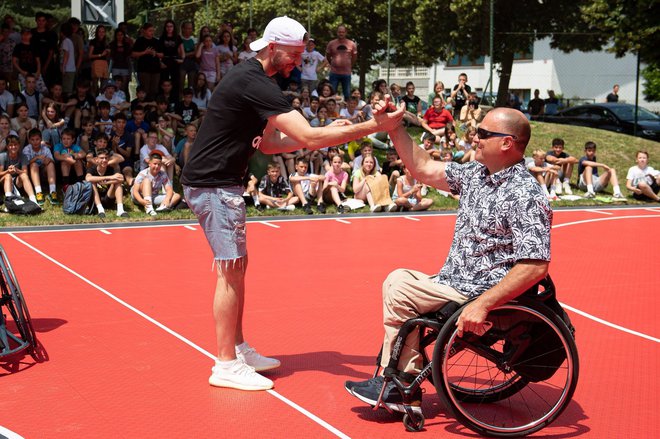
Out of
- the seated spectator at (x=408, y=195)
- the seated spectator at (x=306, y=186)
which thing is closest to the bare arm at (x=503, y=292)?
the seated spectator at (x=306, y=186)

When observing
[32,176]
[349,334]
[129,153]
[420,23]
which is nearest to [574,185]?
[129,153]

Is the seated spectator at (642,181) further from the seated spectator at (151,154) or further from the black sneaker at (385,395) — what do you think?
the black sneaker at (385,395)

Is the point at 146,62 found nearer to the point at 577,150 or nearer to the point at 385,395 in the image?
the point at 577,150

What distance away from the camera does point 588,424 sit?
5078 millimetres

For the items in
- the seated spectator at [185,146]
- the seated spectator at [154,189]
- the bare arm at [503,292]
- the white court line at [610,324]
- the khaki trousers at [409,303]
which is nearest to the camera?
the bare arm at [503,292]

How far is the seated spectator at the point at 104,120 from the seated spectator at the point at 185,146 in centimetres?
129

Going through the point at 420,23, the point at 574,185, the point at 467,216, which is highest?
the point at 420,23

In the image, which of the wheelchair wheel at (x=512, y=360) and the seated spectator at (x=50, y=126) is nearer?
the wheelchair wheel at (x=512, y=360)

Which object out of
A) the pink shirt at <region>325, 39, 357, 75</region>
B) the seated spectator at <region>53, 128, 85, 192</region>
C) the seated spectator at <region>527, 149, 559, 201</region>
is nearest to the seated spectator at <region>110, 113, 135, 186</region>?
the seated spectator at <region>53, 128, 85, 192</region>

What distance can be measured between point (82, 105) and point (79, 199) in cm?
303

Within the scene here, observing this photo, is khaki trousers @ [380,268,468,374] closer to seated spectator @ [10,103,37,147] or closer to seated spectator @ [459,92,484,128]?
seated spectator @ [10,103,37,147]

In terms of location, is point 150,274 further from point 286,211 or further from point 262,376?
point 286,211

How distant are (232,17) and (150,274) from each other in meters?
26.1

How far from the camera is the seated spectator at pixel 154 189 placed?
14.6 m
